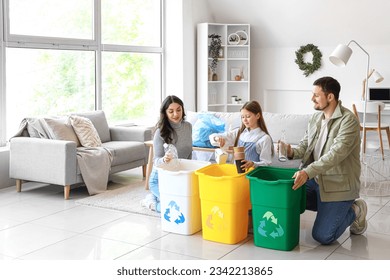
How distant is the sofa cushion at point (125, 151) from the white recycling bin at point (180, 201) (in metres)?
1.77

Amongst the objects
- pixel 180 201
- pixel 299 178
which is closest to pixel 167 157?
pixel 180 201

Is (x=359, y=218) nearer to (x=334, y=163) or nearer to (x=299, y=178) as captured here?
(x=334, y=163)

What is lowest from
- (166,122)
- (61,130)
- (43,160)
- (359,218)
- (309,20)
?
(359,218)

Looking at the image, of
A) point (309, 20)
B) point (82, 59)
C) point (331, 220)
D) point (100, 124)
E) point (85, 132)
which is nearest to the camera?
point (331, 220)

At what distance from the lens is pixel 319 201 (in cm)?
398

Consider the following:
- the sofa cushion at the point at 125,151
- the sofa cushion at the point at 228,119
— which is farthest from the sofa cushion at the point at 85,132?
the sofa cushion at the point at 228,119

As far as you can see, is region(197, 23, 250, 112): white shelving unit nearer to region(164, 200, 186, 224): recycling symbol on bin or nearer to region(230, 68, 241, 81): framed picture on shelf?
region(230, 68, 241, 81): framed picture on shelf

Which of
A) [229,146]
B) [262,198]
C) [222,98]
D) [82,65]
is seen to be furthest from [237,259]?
[222,98]

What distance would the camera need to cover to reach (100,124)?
645 cm

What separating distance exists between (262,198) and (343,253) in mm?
674

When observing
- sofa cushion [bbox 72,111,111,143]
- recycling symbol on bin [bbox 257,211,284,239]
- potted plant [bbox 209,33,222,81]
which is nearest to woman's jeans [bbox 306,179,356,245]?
recycling symbol on bin [bbox 257,211,284,239]

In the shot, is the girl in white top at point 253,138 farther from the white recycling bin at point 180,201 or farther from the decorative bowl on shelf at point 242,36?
the decorative bowl on shelf at point 242,36

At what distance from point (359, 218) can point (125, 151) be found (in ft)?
9.04

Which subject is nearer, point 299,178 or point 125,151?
point 299,178
